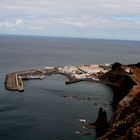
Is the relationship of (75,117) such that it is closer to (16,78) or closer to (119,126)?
(119,126)

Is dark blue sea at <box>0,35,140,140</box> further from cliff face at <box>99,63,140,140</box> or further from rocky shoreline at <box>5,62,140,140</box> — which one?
cliff face at <box>99,63,140,140</box>

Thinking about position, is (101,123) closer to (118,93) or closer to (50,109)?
(50,109)

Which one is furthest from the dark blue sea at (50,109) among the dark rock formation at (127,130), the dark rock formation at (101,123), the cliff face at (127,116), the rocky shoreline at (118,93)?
the dark rock formation at (127,130)

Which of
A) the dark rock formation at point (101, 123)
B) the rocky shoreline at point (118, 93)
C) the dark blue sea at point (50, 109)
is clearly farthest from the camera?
the dark rock formation at point (101, 123)

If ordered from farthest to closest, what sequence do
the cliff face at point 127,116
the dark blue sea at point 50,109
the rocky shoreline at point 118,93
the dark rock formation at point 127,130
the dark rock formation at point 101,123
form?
the dark rock formation at point 101,123, the dark blue sea at point 50,109, the rocky shoreline at point 118,93, the cliff face at point 127,116, the dark rock formation at point 127,130

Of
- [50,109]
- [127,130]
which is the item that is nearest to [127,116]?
[127,130]

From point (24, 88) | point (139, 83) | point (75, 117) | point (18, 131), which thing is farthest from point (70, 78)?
point (18, 131)

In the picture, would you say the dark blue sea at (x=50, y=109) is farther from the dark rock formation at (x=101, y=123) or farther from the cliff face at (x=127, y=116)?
the cliff face at (x=127, y=116)

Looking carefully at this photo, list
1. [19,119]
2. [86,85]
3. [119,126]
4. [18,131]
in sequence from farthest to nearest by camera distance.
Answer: [86,85], [19,119], [18,131], [119,126]
